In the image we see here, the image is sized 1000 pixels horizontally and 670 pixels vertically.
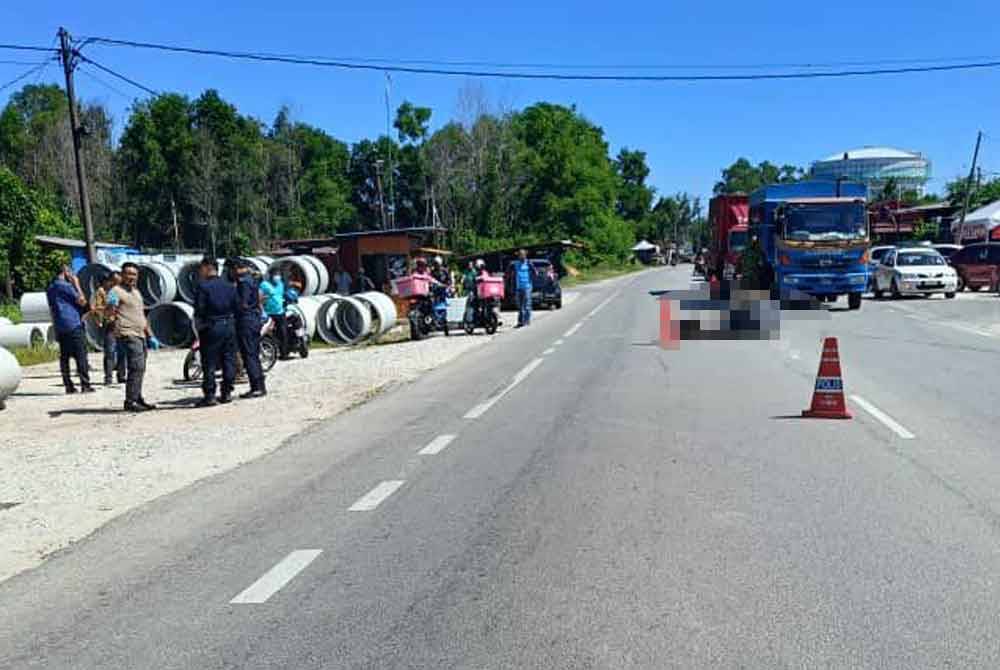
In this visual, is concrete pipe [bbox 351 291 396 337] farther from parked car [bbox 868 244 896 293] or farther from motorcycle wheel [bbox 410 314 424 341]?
parked car [bbox 868 244 896 293]

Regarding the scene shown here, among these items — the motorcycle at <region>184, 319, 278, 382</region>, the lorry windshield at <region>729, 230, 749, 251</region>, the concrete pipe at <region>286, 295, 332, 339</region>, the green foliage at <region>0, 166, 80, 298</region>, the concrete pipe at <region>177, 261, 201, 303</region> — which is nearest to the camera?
the motorcycle at <region>184, 319, 278, 382</region>

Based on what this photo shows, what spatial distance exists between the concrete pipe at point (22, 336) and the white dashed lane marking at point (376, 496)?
18.6 meters

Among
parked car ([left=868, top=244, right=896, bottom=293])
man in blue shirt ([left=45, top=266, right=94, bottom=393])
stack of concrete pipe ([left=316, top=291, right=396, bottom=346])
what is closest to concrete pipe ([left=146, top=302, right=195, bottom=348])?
stack of concrete pipe ([left=316, top=291, right=396, bottom=346])

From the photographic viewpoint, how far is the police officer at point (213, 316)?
1284 centimetres

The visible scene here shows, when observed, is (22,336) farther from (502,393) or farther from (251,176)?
(251,176)

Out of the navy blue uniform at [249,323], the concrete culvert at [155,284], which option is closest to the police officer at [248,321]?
the navy blue uniform at [249,323]

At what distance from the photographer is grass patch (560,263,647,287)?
76.1 m

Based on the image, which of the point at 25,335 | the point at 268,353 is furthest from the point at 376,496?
the point at 25,335

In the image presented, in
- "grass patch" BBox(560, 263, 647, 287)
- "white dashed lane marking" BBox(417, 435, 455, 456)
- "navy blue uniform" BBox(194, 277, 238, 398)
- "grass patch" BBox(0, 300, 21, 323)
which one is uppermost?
"navy blue uniform" BBox(194, 277, 238, 398)

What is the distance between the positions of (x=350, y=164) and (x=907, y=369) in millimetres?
107551

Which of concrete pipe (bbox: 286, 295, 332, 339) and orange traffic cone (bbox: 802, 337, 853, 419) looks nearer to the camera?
orange traffic cone (bbox: 802, 337, 853, 419)

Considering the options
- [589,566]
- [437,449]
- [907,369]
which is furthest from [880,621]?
[907,369]

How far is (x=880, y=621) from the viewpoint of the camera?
15.1ft

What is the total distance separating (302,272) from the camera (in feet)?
103
